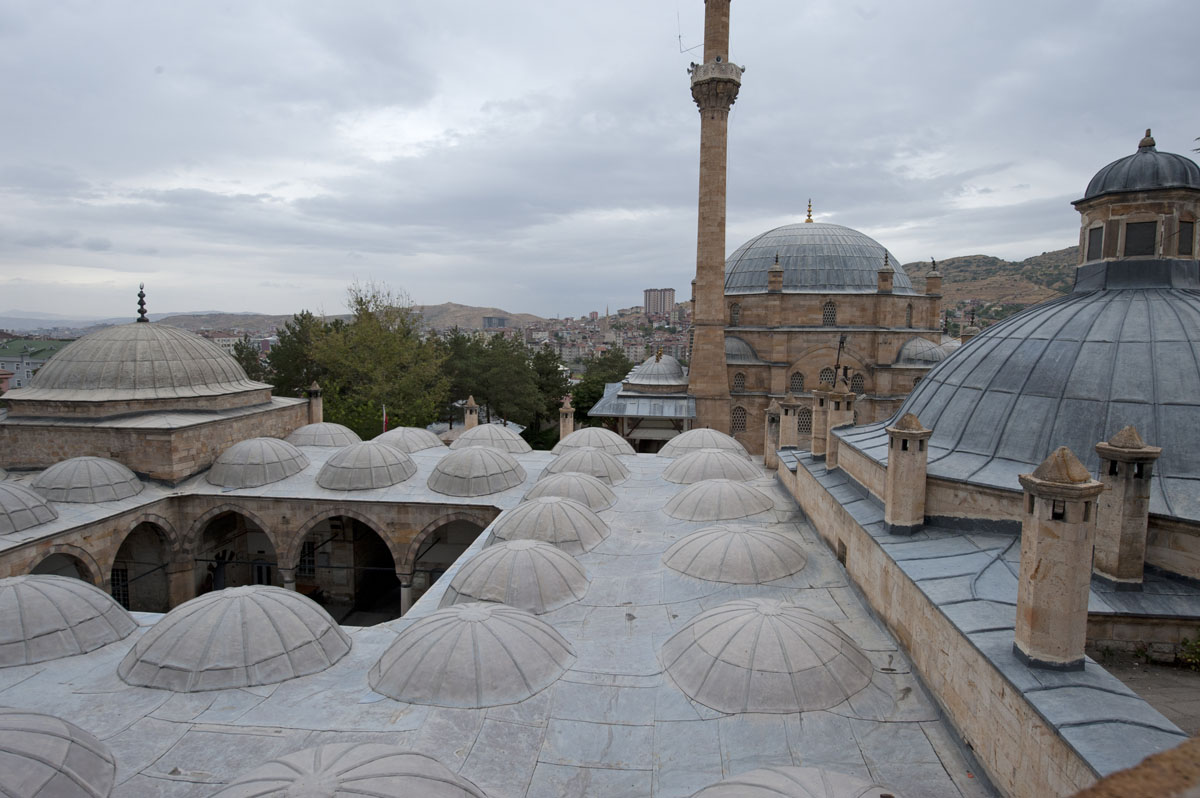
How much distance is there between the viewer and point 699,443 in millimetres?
20703

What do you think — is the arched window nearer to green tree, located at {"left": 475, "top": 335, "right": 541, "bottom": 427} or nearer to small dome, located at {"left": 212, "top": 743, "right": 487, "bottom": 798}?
green tree, located at {"left": 475, "top": 335, "right": 541, "bottom": 427}

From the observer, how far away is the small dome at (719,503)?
14172mm

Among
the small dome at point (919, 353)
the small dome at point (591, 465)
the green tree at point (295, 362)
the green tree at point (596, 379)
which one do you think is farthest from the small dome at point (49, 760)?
the green tree at point (596, 379)

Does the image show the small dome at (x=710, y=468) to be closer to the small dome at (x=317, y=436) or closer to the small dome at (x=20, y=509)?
the small dome at (x=317, y=436)

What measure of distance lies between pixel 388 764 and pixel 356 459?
1279 cm

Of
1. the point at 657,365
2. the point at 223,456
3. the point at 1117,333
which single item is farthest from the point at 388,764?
the point at 657,365

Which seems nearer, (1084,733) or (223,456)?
(1084,733)

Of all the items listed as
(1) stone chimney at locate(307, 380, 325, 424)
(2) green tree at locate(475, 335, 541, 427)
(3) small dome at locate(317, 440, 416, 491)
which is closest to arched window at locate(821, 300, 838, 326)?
(2) green tree at locate(475, 335, 541, 427)

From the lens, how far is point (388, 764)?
18.5 feet

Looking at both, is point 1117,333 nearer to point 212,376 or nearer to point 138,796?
point 138,796

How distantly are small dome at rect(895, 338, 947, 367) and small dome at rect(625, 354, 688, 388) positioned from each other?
9333 mm

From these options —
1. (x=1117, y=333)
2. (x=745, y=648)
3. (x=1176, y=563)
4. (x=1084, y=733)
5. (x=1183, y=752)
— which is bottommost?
(x=745, y=648)

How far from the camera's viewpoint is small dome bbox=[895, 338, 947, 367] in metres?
28.3

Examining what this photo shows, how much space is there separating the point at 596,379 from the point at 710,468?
30482 millimetres
